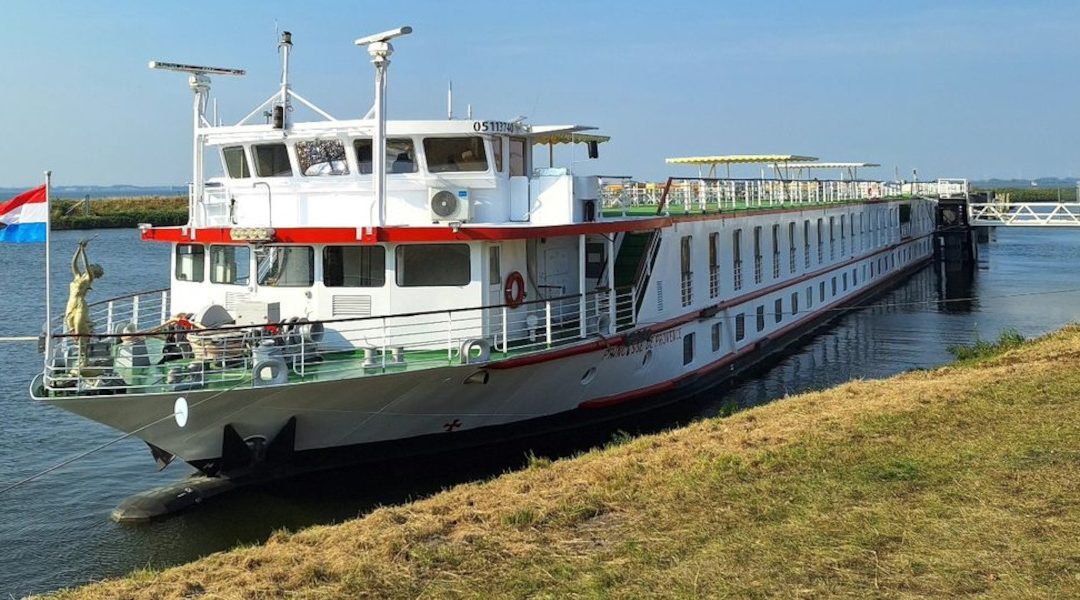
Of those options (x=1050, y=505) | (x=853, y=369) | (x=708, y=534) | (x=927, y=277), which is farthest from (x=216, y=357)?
(x=927, y=277)

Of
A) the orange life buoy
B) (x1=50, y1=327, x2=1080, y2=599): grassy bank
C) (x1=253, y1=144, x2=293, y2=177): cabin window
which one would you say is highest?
(x1=253, y1=144, x2=293, y2=177): cabin window

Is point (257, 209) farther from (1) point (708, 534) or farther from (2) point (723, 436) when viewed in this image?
(1) point (708, 534)

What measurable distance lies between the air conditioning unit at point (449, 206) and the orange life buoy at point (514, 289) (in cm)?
124

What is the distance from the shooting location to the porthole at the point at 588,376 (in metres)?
14.8

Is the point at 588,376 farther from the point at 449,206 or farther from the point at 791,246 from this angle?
the point at 791,246

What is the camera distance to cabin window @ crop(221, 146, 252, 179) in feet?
48.6

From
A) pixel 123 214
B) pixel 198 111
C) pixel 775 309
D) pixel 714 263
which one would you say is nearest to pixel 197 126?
pixel 198 111

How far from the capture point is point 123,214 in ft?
293

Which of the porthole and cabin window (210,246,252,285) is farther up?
cabin window (210,246,252,285)

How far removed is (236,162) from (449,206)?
392cm

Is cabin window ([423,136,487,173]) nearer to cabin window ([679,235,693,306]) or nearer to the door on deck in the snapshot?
the door on deck

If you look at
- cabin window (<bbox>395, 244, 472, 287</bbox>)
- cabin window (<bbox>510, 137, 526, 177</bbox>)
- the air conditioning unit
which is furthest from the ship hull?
cabin window (<bbox>510, 137, 526, 177</bbox>)

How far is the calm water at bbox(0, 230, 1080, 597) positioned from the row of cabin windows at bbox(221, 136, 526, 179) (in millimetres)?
4179

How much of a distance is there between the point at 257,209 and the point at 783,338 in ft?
48.2
